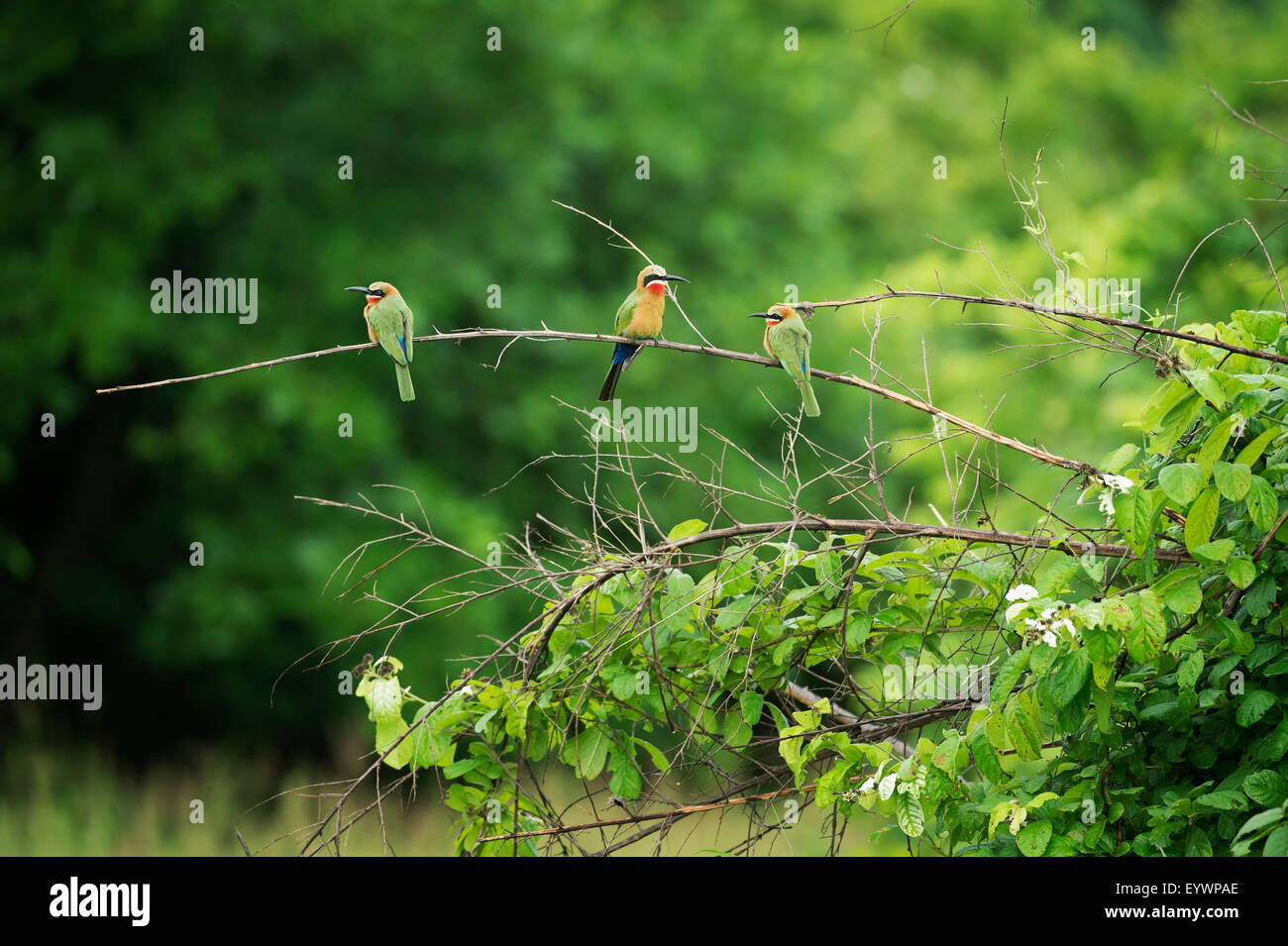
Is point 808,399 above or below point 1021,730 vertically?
above

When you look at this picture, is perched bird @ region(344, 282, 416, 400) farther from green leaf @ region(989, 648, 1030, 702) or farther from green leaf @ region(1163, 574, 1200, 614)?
green leaf @ region(1163, 574, 1200, 614)

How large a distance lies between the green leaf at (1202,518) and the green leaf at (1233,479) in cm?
5

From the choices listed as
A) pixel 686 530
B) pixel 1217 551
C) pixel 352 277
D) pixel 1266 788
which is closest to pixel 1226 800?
pixel 1266 788

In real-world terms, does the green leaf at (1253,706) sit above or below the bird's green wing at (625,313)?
below

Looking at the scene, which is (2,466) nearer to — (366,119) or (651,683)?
(366,119)

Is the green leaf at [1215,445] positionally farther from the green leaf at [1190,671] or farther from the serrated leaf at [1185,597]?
the green leaf at [1190,671]

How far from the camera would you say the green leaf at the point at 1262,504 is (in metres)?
2.07

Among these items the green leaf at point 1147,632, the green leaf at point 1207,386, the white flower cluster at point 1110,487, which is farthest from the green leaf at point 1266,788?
the green leaf at point 1207,386

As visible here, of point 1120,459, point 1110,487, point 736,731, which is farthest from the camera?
point 736,731

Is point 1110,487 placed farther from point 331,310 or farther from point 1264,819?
point 331,310

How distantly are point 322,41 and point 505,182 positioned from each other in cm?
200

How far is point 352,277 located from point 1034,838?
27.8 ft

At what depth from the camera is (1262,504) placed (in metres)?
2.08
